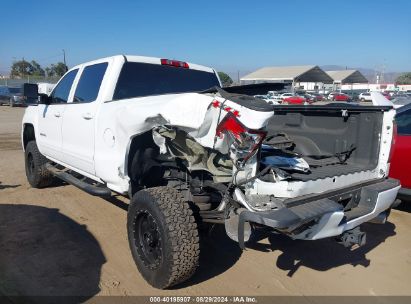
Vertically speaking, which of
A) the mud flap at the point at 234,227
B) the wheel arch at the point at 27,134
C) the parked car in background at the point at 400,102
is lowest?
the mud flap at the point at 234,227

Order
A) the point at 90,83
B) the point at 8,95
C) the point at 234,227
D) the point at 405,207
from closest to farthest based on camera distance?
1. the point at 234,227
2. the point at 90,83
3. the point at 405,207
4. the point at 8,95

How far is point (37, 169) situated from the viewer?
6637mm

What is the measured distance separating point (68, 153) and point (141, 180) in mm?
1489

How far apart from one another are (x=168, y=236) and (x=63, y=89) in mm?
3337

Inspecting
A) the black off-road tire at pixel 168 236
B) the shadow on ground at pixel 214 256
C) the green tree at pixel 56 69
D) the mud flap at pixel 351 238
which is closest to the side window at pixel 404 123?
the mud flap at pixel 351 238

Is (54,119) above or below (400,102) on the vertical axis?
below

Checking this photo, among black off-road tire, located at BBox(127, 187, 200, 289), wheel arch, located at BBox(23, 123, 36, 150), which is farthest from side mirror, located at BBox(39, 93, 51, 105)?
black off-road tire, located at BBox(127, 187, 200, 289)

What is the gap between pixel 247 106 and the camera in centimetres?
301

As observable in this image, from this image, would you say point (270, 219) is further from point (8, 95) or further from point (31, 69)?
point (31, 69)

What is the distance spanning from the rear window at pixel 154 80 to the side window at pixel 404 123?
9.36 feet

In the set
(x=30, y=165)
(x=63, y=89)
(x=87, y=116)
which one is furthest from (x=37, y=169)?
(x=87, y=116)

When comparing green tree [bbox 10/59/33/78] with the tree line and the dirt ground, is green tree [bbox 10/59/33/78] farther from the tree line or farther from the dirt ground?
the dirt ground

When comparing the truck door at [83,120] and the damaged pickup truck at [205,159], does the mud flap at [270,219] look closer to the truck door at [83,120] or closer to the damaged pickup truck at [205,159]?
the damaged pickup truck at [205,159]

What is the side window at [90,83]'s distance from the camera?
4.70 metres
